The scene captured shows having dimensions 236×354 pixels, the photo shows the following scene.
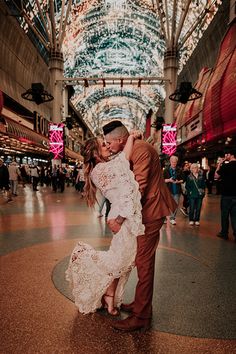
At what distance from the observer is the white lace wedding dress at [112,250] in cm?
268

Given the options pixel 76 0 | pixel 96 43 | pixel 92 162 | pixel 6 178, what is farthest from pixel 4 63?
pixel 96 43

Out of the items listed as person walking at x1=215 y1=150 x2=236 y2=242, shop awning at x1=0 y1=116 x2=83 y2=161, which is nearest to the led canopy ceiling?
shop awning at x1=0 y1=116 x2=83 y2=161

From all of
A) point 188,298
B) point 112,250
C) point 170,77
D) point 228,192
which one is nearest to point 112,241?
point 112,250

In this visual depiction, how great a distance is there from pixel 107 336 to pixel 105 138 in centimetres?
177

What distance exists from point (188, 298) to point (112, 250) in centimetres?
124

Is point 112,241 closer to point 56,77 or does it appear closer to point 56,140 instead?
point 56,140

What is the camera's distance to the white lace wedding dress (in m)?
2.68

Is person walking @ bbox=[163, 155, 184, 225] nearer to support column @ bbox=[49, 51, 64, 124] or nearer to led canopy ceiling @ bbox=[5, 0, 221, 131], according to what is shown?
led canopy ceiling @ bbox=[5, 0, 221, 131]

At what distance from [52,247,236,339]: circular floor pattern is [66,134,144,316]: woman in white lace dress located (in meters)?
0.53

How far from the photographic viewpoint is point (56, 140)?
19.7 metres

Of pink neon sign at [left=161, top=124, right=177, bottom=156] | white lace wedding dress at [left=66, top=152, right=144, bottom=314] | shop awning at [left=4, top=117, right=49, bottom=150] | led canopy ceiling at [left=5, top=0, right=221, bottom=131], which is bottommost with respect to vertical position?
white lace wedding dress at [left=66, top=152, right=144, bottom=314]

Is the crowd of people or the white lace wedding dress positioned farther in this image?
the crowd of people

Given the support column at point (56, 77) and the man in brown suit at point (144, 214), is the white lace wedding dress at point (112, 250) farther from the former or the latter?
the support column at point (56, 77)

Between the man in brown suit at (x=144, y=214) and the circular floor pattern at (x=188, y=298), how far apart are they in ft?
0.91
